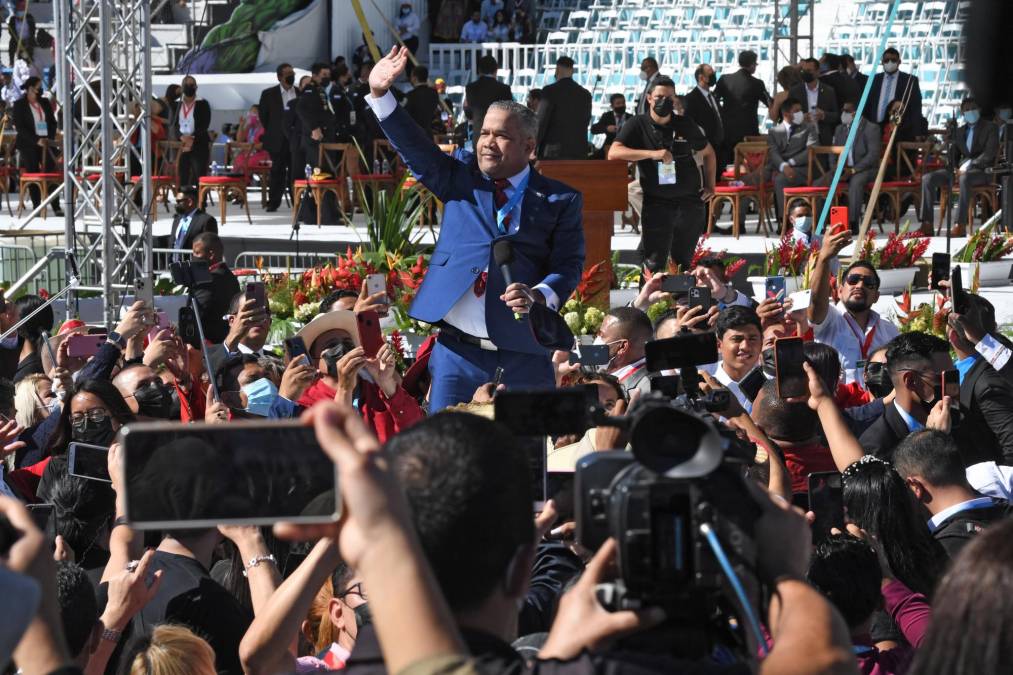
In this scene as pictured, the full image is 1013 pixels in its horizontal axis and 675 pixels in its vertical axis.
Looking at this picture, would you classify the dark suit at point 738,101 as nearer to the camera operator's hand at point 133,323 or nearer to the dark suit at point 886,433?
the camera operator's hand at point 133,323

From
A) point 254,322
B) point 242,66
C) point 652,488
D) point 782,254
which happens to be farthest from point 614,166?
point 242,66

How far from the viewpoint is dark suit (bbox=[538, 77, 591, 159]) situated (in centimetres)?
1415

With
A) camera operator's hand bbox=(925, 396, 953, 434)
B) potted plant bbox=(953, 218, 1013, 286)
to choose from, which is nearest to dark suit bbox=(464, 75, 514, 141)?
potted plant bbox=(953, 218, 1013, 286)

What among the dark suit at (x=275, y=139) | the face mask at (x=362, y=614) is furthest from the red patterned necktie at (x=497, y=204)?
the dark suit at (x=275, y=139)

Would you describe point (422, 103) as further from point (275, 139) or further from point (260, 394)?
point (260, 394)

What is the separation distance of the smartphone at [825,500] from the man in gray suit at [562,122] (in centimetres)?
1087

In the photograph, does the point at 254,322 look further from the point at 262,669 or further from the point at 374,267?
the point at 262,669

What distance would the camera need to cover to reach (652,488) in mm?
1914

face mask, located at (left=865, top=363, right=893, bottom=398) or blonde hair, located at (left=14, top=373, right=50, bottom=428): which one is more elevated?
face mask, located at (left=865, top=363, right=893, bottom=398)

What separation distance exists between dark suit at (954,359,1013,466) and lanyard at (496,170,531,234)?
1.74m

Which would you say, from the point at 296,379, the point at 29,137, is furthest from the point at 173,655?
the point at 29,137

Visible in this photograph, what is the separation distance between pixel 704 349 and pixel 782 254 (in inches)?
313

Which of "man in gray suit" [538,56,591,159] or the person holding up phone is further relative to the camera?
"man in gray suit" [538,56,591,159]

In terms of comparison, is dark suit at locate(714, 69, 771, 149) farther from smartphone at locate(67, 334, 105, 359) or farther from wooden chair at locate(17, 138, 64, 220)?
smartphone at locate(67, 334, 105, 359)
